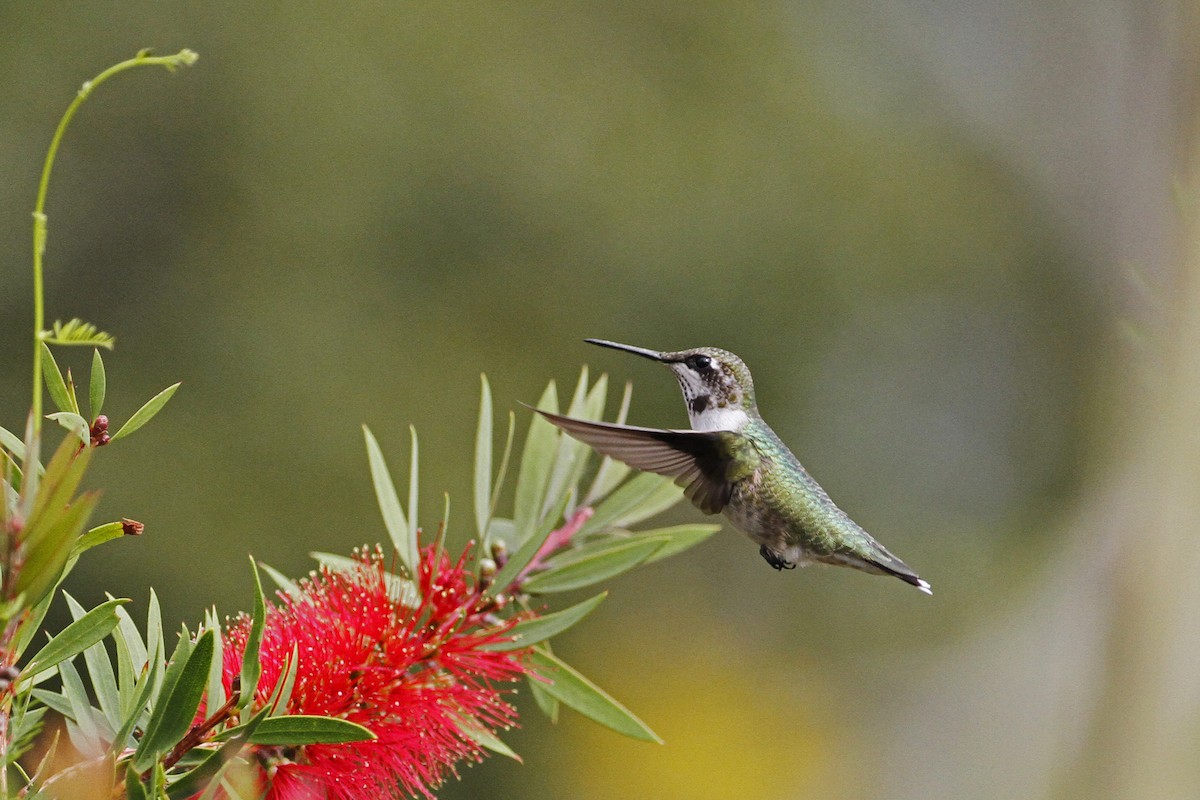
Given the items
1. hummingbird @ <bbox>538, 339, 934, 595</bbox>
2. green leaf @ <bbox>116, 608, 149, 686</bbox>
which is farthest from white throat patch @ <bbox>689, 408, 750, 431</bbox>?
green leaf @ <bbox>116, 608, 149, 686</bbox>

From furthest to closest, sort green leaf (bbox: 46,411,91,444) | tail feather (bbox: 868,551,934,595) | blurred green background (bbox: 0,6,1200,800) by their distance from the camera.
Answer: blurred green background (bbox: 0,6,1200,800) < tail feather (bbox: 868,551,934,595) < green leaf (bbox: 46,411,91,444)

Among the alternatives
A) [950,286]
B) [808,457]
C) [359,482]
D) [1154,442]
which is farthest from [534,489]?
[950,286]

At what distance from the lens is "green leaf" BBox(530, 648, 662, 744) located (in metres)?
0.62

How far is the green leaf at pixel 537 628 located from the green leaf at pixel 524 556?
0.02 metres

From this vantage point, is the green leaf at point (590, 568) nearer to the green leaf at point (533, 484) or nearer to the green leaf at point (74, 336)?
the green leaf at point (533, 484)

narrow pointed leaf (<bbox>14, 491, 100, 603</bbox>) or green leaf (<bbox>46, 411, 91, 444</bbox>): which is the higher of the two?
narrow pointed leaf (<bbox>14, 491, 100, 603</bbox>)

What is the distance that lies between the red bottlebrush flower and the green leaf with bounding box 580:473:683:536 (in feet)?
0.29

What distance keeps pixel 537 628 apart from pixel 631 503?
0.44 ft

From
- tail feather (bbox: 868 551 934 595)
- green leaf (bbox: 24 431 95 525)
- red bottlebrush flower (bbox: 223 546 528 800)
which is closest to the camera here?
green leaf (bbox: 24 431 95 525)

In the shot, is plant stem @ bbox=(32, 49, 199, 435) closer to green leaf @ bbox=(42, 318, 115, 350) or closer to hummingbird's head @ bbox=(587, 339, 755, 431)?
green leaf @ bbox=(42, 318, 115, 350)

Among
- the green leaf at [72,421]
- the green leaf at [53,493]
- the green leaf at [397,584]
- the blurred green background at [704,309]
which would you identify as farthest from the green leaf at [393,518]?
the blurred green background at [704,309]

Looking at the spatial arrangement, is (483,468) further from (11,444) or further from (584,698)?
(11,444)

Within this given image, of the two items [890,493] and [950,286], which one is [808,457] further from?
[950,286]

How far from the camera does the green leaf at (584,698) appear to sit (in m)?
0.62
